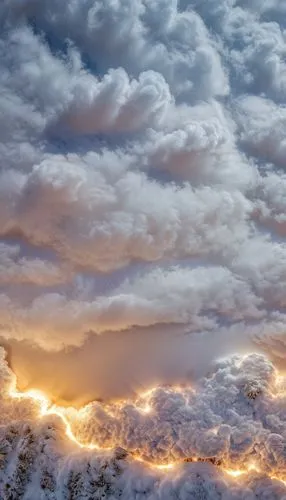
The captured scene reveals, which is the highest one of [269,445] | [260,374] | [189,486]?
[260,374]

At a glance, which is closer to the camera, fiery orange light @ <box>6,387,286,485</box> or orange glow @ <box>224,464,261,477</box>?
orange glow @ <box>224,464,261,477</box>

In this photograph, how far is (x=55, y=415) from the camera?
3575cm

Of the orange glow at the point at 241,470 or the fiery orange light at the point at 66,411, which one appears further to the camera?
the fiery orange light at the point at 66,411

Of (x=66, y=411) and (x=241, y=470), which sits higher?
(x=66, y=411)

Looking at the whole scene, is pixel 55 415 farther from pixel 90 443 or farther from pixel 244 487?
pixel 244 487

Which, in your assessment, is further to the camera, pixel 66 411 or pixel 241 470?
pixel 66 411

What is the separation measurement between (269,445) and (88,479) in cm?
2117

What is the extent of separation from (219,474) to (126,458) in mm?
10179

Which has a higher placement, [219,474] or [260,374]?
[260,374]

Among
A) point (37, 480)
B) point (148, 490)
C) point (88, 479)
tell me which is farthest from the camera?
point (37, 480)

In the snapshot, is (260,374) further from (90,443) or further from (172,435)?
(90,443)

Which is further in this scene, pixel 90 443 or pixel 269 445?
pixel 90 443

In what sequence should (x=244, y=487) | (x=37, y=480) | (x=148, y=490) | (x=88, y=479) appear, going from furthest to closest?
1. (x=37, y=480)
2. (x=88, y=479)
3. (x=148, y=490)
4. (x=244, y=487)

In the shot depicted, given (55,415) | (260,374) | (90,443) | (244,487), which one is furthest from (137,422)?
(260,374)
